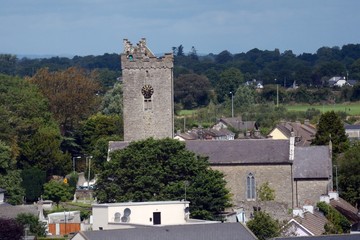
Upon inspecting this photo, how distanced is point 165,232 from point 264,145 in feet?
62.1

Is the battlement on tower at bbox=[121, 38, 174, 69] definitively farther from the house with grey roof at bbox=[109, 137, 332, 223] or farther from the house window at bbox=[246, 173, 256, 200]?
the house window at bbox=[246, 173, 256, 200]

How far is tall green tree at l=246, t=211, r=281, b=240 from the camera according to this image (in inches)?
1833

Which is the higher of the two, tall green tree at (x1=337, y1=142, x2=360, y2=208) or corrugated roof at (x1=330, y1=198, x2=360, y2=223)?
tall green tree at (x1=337, y1=142, x2=360, y2=208)

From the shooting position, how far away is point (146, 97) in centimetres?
6222

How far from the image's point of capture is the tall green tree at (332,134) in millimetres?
70750

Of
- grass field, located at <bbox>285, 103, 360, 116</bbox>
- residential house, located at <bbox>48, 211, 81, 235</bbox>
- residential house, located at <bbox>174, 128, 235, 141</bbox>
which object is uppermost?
grass field, located at <bbox>285, 103, 360, 116</bbox>

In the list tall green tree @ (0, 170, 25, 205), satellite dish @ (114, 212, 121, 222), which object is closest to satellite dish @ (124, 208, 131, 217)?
satellite dish @ (114, 212, 121, 222)

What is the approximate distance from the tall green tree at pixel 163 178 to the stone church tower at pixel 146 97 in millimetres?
6021

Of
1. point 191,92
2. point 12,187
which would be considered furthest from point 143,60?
point 191,92

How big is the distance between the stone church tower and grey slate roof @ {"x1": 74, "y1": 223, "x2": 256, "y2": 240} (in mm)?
20742

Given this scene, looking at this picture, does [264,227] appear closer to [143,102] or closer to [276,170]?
[276,170]

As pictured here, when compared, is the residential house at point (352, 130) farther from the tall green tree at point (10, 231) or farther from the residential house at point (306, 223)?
the tall green tree at point (10, 231)

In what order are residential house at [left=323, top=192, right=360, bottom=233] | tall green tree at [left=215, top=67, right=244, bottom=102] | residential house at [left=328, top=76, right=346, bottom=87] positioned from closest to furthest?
1. residential house at [left=323, top=192, right=360, bottom=233]
2. tall green tree at [left=215, top=67, right=244, bottom=102]
3. residential house at [left=328, top=76, right=346, bottom=87]

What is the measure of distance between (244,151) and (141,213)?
448 inches
